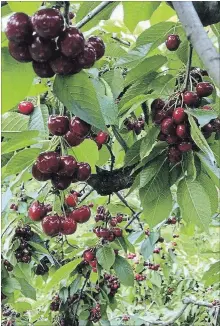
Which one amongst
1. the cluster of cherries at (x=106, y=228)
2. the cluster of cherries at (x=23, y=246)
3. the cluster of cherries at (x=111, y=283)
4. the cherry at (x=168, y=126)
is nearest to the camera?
the cherry at (x=168, y=126)

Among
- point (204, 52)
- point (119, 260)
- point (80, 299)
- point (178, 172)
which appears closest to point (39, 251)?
point (119, 260)

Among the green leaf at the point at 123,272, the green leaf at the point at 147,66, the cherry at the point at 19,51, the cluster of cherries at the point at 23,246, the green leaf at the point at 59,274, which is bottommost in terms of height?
the green leaf at the point at 123,272

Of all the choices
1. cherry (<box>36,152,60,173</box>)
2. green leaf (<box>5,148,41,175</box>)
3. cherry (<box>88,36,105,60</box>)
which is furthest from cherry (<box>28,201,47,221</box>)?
cherry (<box>88,36,105,60</box>)

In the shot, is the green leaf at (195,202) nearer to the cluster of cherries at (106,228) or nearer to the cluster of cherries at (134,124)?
the cluster of cherries at (134,124)

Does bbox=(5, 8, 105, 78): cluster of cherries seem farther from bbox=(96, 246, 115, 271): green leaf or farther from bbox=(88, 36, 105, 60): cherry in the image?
bbox=(96, 246, 115, 271): green leaf

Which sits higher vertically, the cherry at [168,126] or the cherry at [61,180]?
the cherry at [61,180]

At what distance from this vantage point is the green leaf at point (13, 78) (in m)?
0.74

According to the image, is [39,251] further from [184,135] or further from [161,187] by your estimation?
[184,135]

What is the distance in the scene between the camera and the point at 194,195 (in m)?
1.08

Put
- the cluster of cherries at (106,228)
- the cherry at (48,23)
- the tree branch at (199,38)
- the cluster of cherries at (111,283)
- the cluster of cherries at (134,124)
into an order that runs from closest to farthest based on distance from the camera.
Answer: the tree branch at (199,38)
the cherry at (48,23)
the cluster of cherries at (134,124)
the cluster of cherries at (106,228)
the cluster of cherries at (111,283)

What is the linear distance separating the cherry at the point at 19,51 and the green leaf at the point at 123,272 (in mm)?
1215

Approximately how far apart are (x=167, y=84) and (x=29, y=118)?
1.08 feet

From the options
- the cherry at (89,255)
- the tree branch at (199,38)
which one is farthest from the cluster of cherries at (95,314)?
the tree branch at (199,38)

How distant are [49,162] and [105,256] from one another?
3.14ft
